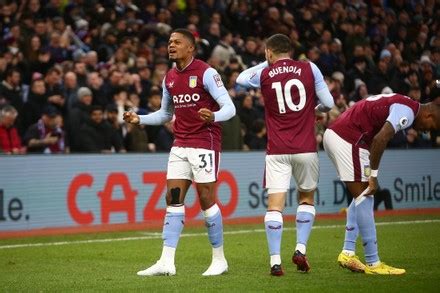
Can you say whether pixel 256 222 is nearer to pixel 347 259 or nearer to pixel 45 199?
pixel 45 199

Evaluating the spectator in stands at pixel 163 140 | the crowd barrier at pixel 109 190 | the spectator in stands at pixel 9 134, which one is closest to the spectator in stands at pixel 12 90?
the spectator in stands at pixel 9 134

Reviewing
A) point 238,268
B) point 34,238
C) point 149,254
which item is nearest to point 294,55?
point 34,238

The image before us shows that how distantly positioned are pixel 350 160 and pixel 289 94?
3.08ft

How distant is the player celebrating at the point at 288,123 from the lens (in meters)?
11.1

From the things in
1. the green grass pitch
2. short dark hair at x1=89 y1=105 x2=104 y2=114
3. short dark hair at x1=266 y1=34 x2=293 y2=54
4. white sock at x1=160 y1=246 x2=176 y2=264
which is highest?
short dark hair at x1=266 y1=34 x2=293 y2=54

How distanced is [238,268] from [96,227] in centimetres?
666

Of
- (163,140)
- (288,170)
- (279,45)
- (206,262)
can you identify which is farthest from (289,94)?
(163,140)

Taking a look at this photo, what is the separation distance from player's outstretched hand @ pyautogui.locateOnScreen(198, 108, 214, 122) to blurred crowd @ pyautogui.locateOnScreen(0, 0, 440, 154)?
7.47 metres

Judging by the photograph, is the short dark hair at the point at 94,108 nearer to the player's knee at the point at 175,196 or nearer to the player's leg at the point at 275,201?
the player's knee at the point at 175,196

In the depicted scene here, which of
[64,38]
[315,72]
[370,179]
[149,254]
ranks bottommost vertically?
[149,254]

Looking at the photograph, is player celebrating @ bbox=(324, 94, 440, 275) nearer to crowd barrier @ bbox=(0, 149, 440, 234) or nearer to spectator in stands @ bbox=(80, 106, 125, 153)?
crowd barrier @ bbox=(0, 149, 440, 234)

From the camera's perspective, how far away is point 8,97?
Result: 1834 cm

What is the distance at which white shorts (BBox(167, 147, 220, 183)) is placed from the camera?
36.7ft

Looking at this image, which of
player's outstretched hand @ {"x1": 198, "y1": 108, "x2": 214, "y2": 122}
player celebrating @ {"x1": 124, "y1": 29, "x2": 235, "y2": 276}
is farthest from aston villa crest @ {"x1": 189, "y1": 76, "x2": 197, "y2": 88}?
Answer: player's outstretched hand @ {"x1": 198, "y1": 108, "x2": 214, "y2": 122}
